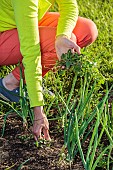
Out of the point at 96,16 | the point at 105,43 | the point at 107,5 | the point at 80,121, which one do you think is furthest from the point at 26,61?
the point at 107,5

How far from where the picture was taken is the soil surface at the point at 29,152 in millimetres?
2363

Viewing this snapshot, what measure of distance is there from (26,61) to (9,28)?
532 millimetres

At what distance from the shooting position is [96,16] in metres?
4.07

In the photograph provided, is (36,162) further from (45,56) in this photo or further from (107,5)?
(107,5)

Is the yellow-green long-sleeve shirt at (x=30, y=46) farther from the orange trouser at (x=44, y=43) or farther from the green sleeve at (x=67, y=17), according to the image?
the orange trouser at (x=44, y=43)

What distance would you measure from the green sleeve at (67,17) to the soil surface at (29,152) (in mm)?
474

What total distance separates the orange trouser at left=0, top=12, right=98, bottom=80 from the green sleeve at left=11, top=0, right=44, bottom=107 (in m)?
0.38

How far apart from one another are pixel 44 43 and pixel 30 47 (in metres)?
0.44

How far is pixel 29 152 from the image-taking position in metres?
2.48

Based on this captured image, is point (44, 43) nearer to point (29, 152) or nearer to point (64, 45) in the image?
point (64, 45)

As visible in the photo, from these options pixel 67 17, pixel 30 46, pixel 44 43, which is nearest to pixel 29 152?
pixel 30 46

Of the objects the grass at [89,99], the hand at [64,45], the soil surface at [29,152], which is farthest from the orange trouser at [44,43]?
the soil surface at [29,152]

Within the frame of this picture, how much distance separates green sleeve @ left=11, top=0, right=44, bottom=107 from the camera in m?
2.34

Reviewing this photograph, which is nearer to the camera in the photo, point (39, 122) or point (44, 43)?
point (39, 122)
